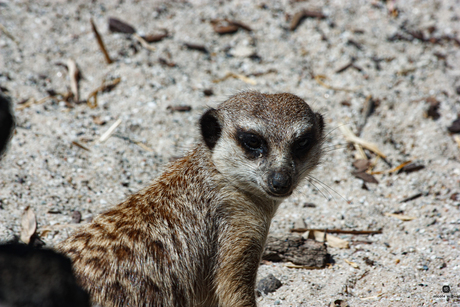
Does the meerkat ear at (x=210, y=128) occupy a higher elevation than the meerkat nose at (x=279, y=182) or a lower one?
higher

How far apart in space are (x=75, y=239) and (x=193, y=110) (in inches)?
112

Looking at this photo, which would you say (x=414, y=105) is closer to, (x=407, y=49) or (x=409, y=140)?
(x=409, y=140)

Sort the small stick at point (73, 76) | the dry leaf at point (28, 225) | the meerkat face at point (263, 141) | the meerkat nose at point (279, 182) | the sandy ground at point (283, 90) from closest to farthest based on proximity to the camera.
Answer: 1. the meerkat nose at point (279, 182)
2. the meerkat face at point (263, 141)
3. the dry leaf at point (28, 225)
4. the sandy ground at point (283, 90)
5. the small stick at point (73, 76)

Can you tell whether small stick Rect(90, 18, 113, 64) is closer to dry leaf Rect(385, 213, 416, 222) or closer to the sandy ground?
the sandy ground

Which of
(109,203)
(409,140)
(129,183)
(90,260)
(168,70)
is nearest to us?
(90,260)

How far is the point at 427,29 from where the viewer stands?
6.57 metres

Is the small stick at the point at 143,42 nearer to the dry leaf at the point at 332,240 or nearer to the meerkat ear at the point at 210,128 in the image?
the meerkat ear at the point at 210,128

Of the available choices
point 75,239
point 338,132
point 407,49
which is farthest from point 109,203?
point 407,49

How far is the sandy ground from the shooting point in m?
3.94

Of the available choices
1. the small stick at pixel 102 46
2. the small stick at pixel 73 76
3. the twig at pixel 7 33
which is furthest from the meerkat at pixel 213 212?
the twig at pixel 7 33

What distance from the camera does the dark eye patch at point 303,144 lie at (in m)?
3.37

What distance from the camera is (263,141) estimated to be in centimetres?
331

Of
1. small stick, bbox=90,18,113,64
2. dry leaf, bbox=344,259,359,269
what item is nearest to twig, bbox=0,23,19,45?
small stick, bbox=90,18,113,64

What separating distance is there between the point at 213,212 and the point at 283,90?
9.55 ft
